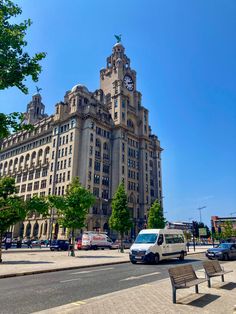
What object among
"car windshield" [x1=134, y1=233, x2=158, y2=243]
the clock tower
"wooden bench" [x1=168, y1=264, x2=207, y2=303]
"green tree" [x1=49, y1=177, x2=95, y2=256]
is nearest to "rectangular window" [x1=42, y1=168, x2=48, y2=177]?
the clock tower

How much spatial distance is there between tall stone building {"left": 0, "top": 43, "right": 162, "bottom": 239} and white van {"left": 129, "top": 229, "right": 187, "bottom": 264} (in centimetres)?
4432

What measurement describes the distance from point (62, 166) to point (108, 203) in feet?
53.1

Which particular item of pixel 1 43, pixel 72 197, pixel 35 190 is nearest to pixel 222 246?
pixel 72 197

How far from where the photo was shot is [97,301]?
7535 mm

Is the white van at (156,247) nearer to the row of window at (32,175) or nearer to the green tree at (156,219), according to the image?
the green tree at (156,219)

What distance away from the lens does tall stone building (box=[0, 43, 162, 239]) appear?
226 feet

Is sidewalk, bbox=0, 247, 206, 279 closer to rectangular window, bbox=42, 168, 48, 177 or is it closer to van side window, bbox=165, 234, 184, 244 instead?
van side window, bbox=165, 234, 184, 244

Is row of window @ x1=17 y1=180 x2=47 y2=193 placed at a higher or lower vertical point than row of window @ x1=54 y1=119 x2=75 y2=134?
lower

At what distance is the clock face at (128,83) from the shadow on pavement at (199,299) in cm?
8639

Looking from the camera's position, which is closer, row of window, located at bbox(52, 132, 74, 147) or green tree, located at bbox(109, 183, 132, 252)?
green tree, located at bbox(109, 183, 132, 252)

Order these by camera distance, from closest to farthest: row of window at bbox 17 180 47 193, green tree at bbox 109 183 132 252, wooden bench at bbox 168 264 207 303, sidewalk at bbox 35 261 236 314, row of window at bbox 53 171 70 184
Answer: sidewalk at bbox 35 261 236 314 < wooden bench at bbox 168 264 207 303 < green tree at bbox 109 183 132 252 < row of window at bbox 53 171 70 184 < row of window at bbox 17 180 47 193

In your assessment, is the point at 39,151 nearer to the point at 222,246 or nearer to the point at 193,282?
the point at 222,246

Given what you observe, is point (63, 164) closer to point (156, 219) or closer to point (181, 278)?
point (156, 219)

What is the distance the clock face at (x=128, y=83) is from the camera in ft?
296
